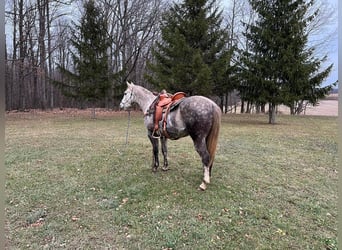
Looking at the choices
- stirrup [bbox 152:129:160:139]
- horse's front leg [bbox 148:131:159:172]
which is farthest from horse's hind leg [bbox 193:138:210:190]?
horse's front leg [bbox 148:131:159:172]

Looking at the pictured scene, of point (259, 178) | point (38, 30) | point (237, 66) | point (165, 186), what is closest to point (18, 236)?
point (165, 186)

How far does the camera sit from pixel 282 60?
1081cm

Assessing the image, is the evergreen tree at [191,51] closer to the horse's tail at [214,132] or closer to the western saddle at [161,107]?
the western saddle at [161,107]

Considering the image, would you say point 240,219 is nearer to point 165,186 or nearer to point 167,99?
point 165,186

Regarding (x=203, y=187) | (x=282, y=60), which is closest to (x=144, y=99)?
(x=203, y=187)

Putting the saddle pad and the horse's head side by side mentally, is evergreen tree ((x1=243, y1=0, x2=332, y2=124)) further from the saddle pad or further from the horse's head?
the saddle pad

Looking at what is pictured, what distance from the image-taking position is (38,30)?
57.5 ft

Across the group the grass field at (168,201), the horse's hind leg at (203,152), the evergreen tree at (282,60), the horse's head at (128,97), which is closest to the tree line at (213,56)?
the evergreen tree at (282,60)

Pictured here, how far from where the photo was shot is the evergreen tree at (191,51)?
37.4 feet

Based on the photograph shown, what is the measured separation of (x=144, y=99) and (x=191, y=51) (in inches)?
320

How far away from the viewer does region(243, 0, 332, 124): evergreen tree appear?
10711 mm

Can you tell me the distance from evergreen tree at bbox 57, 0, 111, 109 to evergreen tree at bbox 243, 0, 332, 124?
293 inches

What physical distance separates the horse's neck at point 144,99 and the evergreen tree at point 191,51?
7.11 m

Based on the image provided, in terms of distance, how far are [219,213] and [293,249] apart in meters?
0.88
